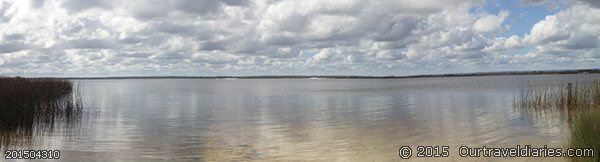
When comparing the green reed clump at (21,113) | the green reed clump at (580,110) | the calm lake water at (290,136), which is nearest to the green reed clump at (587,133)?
the green reed clump at (580,110)

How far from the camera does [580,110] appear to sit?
38.0ft

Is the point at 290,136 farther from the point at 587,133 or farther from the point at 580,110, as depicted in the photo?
the point at 587,133

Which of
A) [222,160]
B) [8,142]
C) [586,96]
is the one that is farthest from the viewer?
[586,96]

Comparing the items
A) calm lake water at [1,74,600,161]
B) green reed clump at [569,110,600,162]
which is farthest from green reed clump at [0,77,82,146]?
green reed clump at [569,110,600,162]

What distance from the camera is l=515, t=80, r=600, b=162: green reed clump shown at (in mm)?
8695

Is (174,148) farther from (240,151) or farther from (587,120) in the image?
(587,120)

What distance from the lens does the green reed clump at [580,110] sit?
870cm

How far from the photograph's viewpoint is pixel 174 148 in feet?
49.2

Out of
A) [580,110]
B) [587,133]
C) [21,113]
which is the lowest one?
[21,113]

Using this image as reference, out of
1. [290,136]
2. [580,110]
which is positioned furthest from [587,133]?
[290,136]

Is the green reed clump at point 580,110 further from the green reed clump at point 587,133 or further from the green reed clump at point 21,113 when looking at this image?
the green reed clump at point 21,113

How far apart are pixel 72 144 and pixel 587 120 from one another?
13.9 meters

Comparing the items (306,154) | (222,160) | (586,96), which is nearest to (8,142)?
(222,160)

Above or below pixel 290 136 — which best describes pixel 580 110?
above
